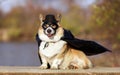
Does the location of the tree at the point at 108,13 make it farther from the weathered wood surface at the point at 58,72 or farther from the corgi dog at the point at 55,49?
the weathered wood surface at the point at 58,72

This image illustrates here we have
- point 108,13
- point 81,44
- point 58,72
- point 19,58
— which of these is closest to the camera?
point 58,72

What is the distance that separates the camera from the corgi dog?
23.5 ft

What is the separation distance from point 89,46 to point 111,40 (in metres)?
8.86

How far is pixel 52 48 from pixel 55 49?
5cm

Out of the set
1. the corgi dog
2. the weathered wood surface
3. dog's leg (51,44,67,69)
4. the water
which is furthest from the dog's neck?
the water

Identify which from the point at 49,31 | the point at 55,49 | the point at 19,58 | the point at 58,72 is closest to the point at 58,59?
the point at 55,49

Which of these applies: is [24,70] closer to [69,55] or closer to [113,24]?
[69,55]

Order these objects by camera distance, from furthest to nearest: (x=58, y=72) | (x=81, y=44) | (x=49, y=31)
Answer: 1. (x=81, y=44)
2. (x=49, y=31)
3. (x=58, y=72)

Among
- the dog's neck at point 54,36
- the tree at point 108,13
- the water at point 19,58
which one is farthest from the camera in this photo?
the water at point 19,58

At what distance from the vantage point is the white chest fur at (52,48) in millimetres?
7164

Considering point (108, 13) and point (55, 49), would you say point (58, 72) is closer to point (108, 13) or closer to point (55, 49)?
point (55, 49)

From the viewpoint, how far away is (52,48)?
23.6ft

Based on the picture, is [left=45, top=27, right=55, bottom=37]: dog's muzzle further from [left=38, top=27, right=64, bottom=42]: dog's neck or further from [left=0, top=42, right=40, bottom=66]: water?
[left=0, top=42, right=40, bottom=66]: water

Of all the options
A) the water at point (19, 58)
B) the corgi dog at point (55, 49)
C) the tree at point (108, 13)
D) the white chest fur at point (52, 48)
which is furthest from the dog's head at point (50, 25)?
the water at point (19, 58)
